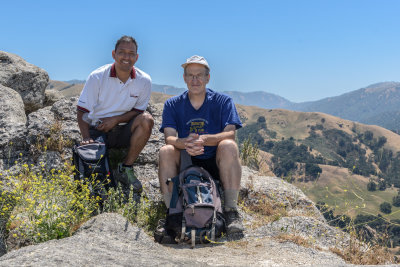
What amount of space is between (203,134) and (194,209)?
1278 mm

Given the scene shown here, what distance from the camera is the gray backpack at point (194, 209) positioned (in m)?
4.40

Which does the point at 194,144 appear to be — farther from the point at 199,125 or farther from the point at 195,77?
the point at 195,77

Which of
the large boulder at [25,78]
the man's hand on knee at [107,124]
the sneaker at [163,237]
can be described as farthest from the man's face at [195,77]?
the large boulder at [25,78]

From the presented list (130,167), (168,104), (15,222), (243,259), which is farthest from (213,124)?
(15,222)

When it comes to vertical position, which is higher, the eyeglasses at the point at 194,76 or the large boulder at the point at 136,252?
the eyeglasses at the point at 194,76

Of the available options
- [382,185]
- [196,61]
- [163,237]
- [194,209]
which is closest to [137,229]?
[163,237]

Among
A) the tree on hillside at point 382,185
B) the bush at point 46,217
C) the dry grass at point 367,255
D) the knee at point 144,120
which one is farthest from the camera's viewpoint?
the tree on hillside at point 382,185

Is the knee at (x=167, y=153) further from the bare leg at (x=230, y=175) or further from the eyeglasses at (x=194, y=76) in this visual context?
the eyeglasses at (x=194, y=76)

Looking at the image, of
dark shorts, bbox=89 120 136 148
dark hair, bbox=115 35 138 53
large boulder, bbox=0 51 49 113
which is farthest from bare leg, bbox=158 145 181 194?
large boulder, bbox=0 51 49 113

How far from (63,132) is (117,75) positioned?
1.94m

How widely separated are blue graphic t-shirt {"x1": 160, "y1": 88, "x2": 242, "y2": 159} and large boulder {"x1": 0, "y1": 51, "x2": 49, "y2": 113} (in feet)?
20.8

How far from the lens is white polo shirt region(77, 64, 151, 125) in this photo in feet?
18.2

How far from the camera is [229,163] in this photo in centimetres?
480

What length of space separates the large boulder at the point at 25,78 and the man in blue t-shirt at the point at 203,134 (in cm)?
634
